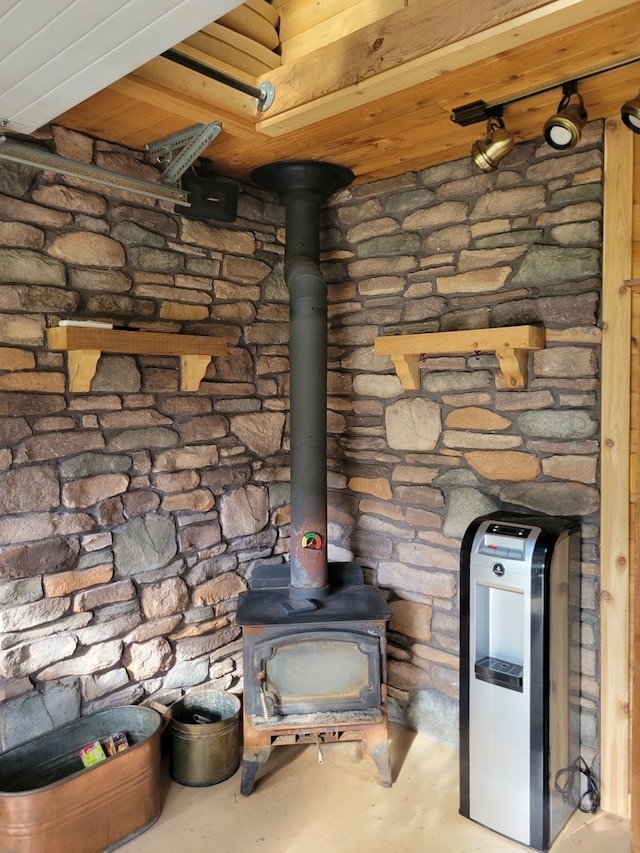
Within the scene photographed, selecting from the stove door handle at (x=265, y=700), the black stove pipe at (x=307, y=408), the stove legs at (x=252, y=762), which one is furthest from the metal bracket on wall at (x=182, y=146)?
the stove legs at (x=252, y=762)

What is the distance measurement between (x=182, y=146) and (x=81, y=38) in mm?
894

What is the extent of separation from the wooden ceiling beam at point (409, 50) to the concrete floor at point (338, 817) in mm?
2453

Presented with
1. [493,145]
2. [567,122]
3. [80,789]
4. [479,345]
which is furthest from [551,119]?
[80,789]

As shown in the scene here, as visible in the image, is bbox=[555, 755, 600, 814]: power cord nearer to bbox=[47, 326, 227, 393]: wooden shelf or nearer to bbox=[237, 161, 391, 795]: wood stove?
bbox=[237, 161, 391, 795]: wood stove

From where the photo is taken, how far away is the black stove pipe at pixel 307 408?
255cm

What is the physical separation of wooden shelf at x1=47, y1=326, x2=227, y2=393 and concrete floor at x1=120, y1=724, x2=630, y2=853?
1606 millimetres

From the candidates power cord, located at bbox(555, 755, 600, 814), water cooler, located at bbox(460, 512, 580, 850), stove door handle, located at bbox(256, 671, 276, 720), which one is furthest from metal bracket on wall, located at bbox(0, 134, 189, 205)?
power cord, located at bbox(555, 755, 600, 814)

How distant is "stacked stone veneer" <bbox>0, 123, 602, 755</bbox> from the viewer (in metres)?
2.21

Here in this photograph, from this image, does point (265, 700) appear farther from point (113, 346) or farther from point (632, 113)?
point (632, 113)

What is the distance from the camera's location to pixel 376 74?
1823mm

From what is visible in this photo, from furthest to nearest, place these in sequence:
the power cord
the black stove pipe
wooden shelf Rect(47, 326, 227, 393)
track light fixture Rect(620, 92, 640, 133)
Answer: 1. the black stove pipe
2. the power cord
3. wooden shelf Rect(47, 326, 227, 393)
4. track light fixture Rect(620, 92, 640, 133)

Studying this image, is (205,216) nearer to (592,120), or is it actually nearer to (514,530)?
(592,120)

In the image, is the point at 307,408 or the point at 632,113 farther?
the point at 307,408

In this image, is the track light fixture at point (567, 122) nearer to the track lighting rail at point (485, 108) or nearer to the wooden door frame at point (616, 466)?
the track lighting rail at point (485, 108)
